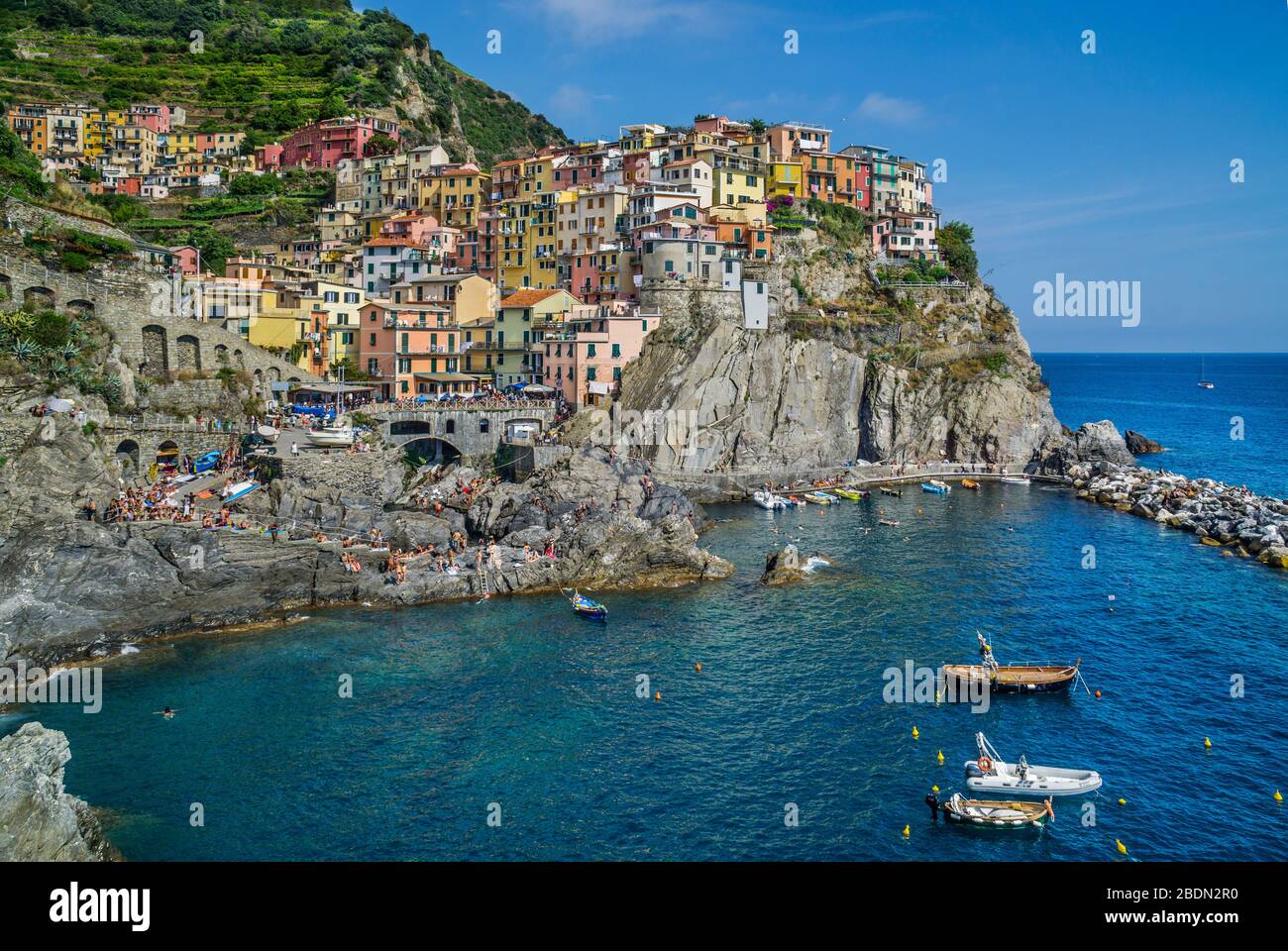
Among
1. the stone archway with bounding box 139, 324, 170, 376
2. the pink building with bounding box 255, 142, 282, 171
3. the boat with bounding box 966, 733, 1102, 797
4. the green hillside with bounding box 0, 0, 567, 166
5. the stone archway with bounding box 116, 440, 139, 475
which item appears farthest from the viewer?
the green hillside with bounding box 0, 0, 567, 166

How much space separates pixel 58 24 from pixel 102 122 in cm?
4135

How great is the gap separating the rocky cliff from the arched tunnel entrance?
12943 mm

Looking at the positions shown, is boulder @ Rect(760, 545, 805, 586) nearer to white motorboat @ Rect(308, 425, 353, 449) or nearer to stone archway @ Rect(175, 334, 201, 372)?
white motorboat @ Rect(308, 425, 353, 449)

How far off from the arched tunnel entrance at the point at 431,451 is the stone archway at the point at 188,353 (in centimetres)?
1358

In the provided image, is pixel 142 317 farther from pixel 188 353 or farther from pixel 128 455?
pixel 128 455

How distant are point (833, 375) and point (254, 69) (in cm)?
9575

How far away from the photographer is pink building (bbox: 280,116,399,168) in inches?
4222

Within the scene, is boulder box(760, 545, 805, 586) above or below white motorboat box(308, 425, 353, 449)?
below

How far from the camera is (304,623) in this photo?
41969 mm

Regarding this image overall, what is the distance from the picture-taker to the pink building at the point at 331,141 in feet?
352

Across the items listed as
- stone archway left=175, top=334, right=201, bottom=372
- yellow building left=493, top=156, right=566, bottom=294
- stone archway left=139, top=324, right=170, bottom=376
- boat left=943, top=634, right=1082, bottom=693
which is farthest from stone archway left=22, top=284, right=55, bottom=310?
boat left=943, top=634, right=1082, bottom=693

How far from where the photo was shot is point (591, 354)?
232 ft

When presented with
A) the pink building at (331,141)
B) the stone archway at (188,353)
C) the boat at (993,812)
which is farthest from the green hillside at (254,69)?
the boat at (993,812)

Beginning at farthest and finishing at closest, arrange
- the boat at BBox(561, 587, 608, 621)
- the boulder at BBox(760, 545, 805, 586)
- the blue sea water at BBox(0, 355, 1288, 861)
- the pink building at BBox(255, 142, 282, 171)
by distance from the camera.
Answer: the pink building at BBox(255, 142, 282, 171) < the boulder at BBox(760, 545, 805, 586) < the boat at BBox(561, 587, 608, 621) < the blue sea water at BBox(0, 355, 1288, 861)
